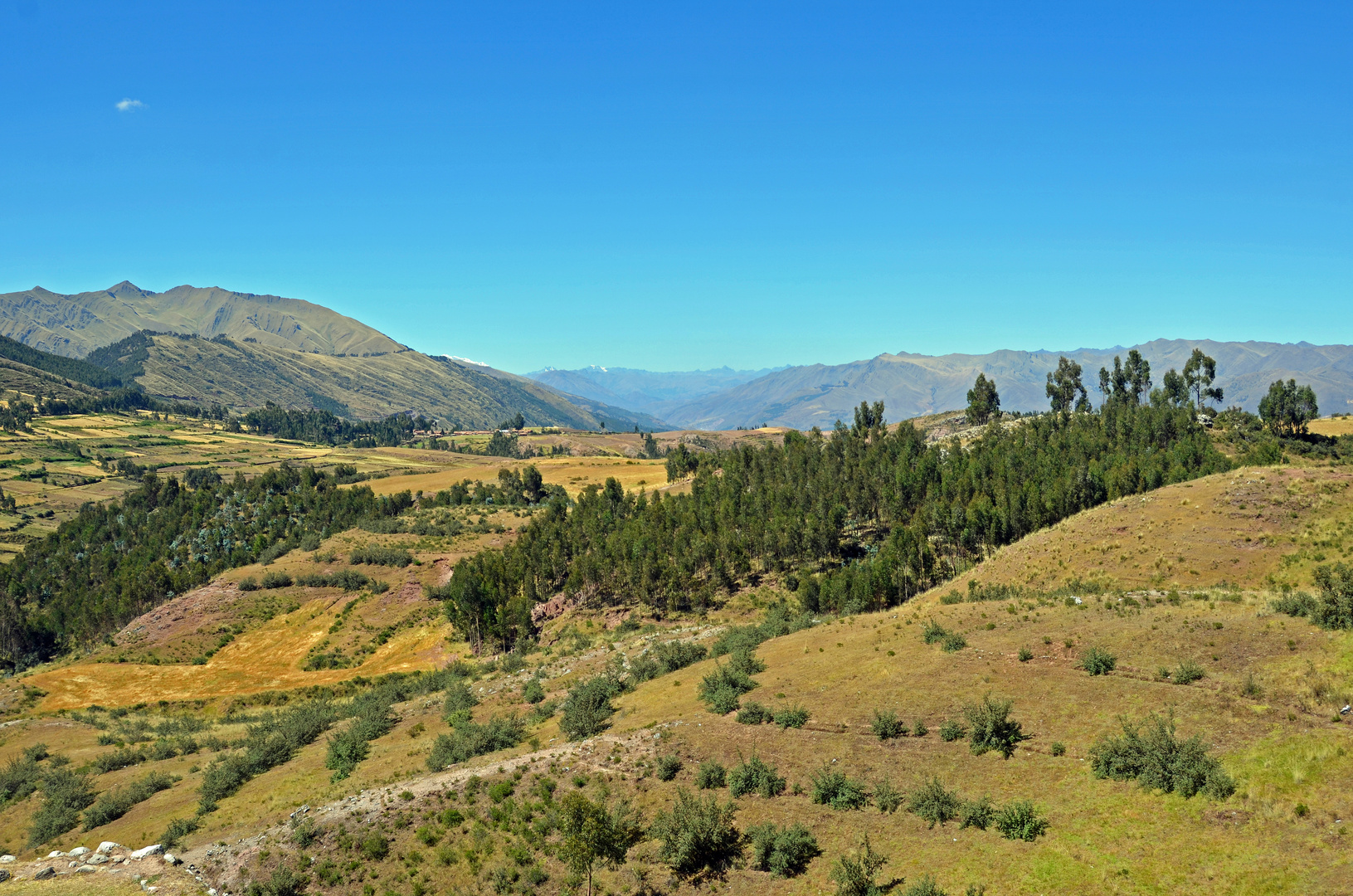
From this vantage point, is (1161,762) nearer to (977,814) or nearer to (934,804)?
(977,814)

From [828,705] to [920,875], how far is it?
14.2m

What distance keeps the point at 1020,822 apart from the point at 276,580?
4891 inches

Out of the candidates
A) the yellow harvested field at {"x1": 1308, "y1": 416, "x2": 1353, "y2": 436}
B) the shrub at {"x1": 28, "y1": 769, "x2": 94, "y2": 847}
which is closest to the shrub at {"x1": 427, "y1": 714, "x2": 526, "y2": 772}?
the shrub at {"x1": 28, "y1": 769, "x2": 94, "y2": 847}

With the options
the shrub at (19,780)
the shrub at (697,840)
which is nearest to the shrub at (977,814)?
the shrub at (697,840)

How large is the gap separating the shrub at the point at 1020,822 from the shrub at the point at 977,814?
11.9 inches

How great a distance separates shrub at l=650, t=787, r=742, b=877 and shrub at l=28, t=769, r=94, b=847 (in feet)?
123

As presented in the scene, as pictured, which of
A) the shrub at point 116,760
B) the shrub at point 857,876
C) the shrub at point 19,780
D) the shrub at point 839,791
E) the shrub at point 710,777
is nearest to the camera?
the shrub at point 857,876

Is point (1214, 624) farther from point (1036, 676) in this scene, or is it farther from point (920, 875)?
point (920, 875)

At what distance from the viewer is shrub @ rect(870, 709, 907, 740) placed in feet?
111

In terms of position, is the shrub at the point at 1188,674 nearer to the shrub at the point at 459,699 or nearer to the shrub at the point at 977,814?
the shrub at the point at 977,814

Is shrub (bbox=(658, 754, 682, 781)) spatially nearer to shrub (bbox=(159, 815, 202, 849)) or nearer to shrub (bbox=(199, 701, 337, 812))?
shrub (bbox=(159, 815, 202, 849))

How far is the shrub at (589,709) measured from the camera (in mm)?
41228

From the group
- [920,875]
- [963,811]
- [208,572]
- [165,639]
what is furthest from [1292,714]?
[208,572]

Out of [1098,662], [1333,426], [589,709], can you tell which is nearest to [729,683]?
[589,709]
